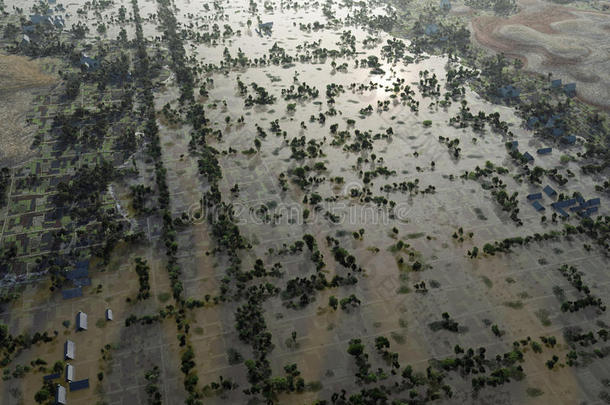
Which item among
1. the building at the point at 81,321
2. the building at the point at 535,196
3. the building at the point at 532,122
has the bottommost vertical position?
the building at the point at 81,321

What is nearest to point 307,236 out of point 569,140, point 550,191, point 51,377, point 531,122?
point 51,377

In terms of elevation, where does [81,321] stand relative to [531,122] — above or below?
below

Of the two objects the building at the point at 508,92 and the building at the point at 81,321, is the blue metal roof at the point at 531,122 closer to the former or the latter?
the building at the point at 508,92

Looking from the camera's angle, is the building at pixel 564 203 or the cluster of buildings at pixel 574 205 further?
the building at pixel 564 203

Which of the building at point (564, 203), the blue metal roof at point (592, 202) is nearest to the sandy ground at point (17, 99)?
the building at point (564, 203)

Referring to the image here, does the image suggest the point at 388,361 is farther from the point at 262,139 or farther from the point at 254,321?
the point at 262,139

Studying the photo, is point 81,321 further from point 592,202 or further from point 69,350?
point 592,202

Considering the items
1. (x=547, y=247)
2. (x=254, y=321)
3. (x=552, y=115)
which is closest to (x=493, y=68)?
(x=552, y=115)
